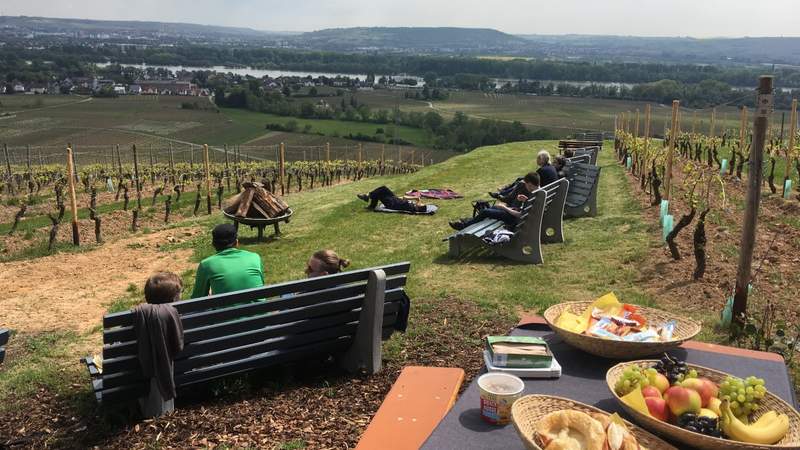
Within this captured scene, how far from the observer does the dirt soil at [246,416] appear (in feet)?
12.7

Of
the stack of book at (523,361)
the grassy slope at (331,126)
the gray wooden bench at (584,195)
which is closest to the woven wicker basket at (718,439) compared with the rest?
the stack of book at (523,361)

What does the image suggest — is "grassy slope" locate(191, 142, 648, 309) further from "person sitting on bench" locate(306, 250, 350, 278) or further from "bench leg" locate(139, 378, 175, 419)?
"bench leg" locate(139, 378, 175, 419)

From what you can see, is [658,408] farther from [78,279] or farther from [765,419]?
[78,279]

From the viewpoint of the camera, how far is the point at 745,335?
530 centimetres

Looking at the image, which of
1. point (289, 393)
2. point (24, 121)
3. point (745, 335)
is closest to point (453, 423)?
point (289, 393)

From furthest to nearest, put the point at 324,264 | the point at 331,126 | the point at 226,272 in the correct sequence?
the point at 331,126 → the point at 324,264 → the point at 226,272

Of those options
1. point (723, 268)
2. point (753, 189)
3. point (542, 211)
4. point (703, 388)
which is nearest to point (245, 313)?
point (703, 388)

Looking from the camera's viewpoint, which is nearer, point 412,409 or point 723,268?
point 412,409

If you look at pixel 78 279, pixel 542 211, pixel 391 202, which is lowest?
pixel 78 279

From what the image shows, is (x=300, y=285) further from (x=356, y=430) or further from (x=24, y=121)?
(x=24, y=121)

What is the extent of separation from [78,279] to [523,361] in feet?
25.7

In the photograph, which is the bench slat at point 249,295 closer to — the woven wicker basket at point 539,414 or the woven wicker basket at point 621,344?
the woven wicker basket at point 621,344

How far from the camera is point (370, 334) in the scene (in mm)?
4684

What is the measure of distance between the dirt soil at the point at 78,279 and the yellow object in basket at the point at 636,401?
588cm
